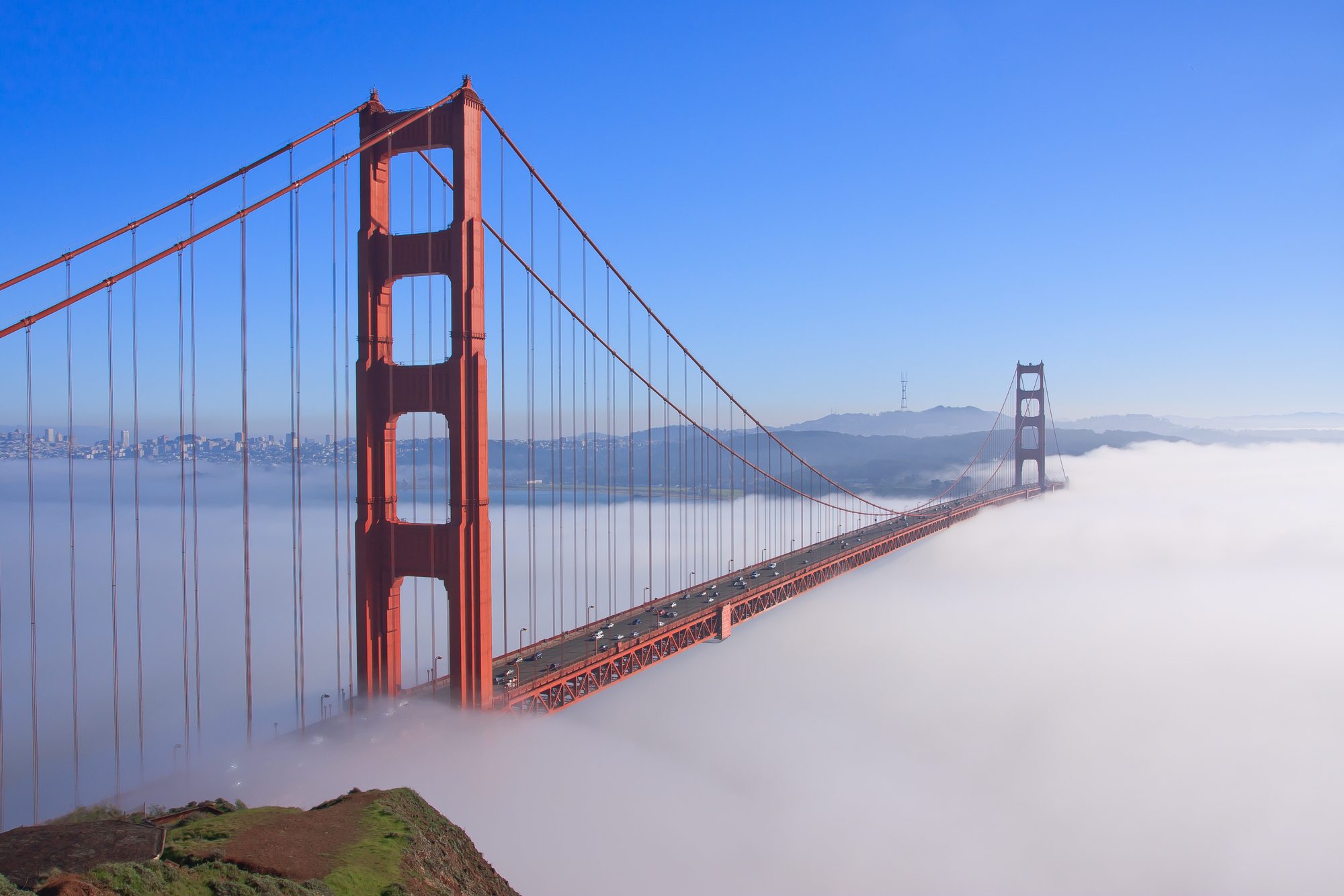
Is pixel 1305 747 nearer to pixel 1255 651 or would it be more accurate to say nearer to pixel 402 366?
pixel 1255 651

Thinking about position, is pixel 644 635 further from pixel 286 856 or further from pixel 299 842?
pixel 286 856

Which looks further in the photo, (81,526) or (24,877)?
(81,526)

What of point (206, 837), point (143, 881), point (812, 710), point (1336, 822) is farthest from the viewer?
point (812, 710)

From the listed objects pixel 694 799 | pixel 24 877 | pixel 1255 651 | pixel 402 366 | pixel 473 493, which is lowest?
pixel 1255 651

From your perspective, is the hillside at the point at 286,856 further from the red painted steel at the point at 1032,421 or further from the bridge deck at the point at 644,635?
the red painted steel at the point at 1032,421

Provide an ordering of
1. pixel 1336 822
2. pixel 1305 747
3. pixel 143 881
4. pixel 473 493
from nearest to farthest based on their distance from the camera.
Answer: pixel 143 881
pixel 473 493
pixel 1336 822
pixel 1305 747

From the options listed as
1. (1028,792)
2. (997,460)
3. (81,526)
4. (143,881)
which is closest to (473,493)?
(143,881)

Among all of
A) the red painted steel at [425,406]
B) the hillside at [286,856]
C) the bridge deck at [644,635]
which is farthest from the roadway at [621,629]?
the hillside at [286,856]

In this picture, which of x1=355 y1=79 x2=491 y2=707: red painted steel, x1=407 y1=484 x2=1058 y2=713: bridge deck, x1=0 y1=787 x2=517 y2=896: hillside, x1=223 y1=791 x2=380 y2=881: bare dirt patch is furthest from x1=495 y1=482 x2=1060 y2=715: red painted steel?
x1=223 y1=791 x2=380 y2=881: bare dirt patch
